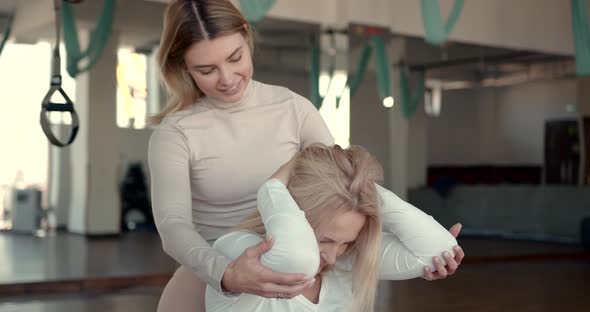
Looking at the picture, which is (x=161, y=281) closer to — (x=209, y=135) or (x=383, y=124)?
(x=383, y=124)

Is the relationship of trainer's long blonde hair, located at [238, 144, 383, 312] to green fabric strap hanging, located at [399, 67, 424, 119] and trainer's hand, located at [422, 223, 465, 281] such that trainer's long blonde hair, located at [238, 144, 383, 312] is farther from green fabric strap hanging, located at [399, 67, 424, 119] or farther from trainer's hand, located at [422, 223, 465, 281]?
green fabric strap hanging, located at [399, 67, 424, 119]

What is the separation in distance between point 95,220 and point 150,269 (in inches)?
196

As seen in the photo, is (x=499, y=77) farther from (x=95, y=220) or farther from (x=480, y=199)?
(x=95, y=220)

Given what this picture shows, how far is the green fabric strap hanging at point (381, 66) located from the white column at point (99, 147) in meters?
4.20

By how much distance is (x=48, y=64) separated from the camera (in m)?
11.6

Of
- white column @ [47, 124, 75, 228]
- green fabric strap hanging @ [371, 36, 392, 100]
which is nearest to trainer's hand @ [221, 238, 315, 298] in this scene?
green fabric strap hanging @ [371, 36, 392, 100]

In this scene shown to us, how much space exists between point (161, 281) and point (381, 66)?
13.2 ft

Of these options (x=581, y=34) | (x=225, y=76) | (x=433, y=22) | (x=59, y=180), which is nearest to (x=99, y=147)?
(x=59, y=180)

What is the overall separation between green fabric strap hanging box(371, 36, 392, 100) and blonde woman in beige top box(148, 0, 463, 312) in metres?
7.54

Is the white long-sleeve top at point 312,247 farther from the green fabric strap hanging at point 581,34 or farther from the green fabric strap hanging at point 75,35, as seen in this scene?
the green fabric strap hanging at point 581,34

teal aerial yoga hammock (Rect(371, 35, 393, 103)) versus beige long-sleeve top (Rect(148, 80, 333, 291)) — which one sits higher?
teal aerial yoga hammock (Rect(371, 35, 393, 103))

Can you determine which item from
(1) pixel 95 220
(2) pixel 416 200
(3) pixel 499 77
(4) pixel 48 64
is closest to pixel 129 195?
(1) pixel 95 220

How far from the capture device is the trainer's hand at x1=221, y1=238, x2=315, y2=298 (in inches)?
53.9

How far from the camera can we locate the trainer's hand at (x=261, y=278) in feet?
4.49
